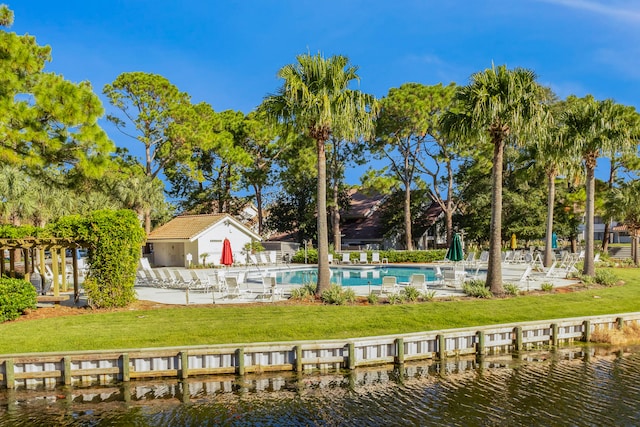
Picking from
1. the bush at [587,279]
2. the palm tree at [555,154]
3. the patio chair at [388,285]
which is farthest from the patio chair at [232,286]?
the bush at [587,279]

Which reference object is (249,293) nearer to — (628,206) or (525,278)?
(525,278)

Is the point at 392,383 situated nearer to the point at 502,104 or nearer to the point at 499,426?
the point at 499,426

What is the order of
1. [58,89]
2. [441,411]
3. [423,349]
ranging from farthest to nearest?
[58,89]
[423,349]
[441,411]

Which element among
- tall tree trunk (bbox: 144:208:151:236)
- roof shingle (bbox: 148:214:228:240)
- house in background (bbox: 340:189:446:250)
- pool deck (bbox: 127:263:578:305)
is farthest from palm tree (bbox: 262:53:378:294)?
house in background (bbox: 340:189:446:250)

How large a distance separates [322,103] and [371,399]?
34.0 ft

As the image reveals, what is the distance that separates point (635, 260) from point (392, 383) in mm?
29410

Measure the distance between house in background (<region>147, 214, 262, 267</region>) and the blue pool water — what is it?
747cm

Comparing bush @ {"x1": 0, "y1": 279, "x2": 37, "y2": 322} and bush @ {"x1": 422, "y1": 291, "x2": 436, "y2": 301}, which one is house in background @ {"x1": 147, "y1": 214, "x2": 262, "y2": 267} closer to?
bush @ {"x1": 0, "y1": 279, "x2": 37, "y2": 322}

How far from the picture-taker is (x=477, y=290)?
17.7 metres

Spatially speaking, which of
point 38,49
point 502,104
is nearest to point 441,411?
point 502,104

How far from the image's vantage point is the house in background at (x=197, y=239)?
35.1m

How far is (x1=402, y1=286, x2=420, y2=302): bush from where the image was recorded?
16719mm

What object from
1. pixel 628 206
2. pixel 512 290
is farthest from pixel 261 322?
pixel 628 206

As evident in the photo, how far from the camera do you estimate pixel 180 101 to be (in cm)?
3919
